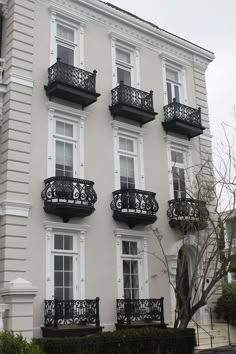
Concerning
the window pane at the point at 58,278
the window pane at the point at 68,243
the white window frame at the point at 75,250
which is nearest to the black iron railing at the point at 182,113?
the white window frame at the point at 75,250

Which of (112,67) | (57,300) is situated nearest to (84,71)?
(112,67)

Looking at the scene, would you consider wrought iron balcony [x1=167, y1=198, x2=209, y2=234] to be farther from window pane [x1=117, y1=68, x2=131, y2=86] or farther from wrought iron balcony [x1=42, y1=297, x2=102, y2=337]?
window pane [x1=117, y1=68, x2=131, y2=86]

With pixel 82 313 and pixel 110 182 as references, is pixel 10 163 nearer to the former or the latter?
pixel 110 182

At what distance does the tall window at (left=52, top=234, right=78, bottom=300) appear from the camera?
15453 mm

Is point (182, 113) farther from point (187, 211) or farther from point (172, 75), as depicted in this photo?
point (187, 211)

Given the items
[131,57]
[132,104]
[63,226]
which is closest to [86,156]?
[63,226]

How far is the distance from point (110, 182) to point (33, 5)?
23.4 ft

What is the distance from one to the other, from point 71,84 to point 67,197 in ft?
13.5

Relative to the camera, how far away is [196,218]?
57.4ft

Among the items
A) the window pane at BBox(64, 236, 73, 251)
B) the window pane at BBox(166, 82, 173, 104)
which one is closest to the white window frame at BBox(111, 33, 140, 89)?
the window pane at BBox(166, 82, 173, 104)

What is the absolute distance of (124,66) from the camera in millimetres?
20031

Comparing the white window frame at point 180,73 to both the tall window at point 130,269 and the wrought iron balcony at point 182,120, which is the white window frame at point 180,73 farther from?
the tall window at point 130,269

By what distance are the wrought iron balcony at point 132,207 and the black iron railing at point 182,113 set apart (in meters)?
4.08

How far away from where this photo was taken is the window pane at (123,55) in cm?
2001
